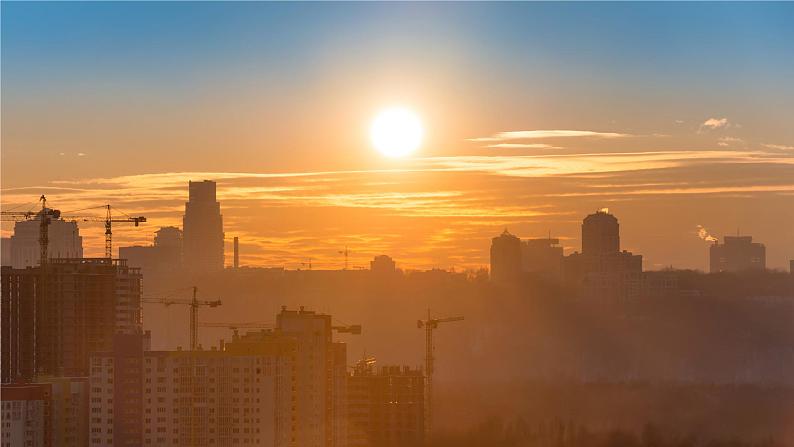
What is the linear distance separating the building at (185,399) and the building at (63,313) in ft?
52.0

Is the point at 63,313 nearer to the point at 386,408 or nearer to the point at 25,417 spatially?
the point at 386,408

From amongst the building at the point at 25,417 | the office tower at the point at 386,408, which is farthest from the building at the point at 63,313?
the building at the point at 25,417

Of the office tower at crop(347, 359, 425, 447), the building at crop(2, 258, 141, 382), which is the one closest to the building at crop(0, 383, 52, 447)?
the office tower at crop(347, 359, 425, 447)

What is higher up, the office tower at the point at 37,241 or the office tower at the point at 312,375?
the office tower at the point at 37,241

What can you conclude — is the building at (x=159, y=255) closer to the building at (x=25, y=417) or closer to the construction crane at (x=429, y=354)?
the construction crane at (x=429, y=354)

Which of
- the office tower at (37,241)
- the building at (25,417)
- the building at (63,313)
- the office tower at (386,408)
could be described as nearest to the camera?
the building at (25,417)

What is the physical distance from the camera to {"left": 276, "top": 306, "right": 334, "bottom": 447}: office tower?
212 ft

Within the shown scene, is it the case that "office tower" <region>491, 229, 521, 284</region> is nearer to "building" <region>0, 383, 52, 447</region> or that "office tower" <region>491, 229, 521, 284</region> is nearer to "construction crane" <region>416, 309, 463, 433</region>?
"construction crane" <region>416, 309, 463, 433</region>

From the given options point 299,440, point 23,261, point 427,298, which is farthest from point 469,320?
point 299,440

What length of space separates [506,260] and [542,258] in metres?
5.52

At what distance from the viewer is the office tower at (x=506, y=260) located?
101m

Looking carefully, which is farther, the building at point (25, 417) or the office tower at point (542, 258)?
the office tower at point (542, 258)

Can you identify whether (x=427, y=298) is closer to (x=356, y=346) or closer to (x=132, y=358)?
(x=356, y=346)

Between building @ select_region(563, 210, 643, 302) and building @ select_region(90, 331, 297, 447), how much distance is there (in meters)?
44.2
